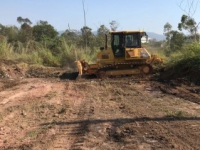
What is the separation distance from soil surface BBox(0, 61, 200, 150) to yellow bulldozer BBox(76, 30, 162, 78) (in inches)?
158

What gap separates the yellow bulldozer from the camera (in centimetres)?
1706

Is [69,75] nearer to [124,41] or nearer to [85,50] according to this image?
[124,41]

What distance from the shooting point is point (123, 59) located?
56.7 feet

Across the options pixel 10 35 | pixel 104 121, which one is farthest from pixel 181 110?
pixel 10 35

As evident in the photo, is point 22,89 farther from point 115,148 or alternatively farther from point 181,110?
point 115,148

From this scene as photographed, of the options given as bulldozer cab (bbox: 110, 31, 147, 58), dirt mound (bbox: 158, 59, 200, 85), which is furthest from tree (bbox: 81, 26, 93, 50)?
dirt mound (bbox: 158, 59, 200, 85)

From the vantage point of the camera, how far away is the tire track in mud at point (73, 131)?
19.2 feet

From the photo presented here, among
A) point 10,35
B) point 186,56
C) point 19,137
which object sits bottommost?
point 19,137

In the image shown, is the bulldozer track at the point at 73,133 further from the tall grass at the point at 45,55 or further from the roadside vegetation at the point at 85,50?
the tall grass at the point at 45,55

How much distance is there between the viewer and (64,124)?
23.9ft

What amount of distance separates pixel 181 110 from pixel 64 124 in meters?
2.93

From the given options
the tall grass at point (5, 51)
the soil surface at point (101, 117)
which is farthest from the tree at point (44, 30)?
the soil surface at point (101, 117)

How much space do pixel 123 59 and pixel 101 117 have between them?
31.8 ft

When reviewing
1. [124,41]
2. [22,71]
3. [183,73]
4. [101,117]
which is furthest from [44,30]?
[101,117]
